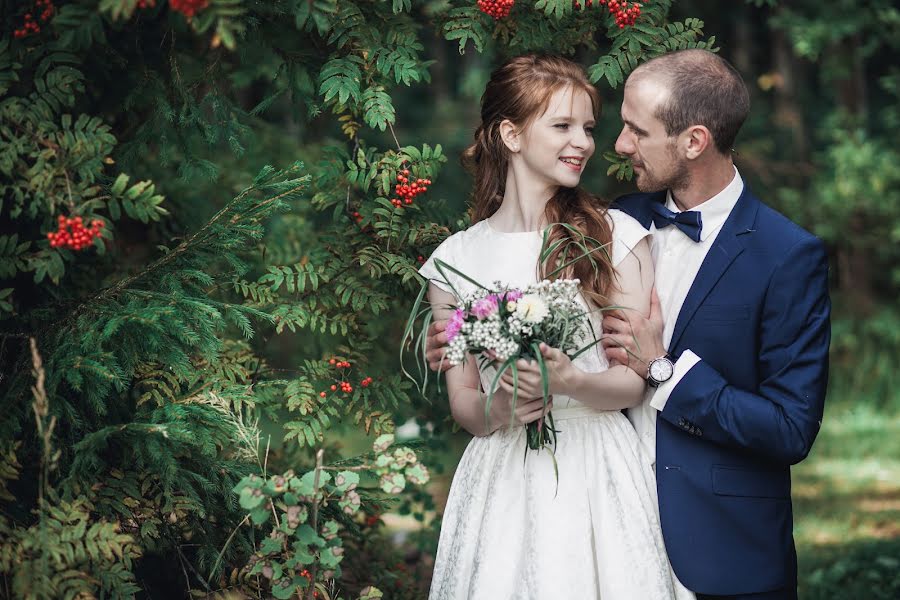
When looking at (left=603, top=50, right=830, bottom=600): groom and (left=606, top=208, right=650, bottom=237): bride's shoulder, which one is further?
(left=606, top=208, right=650, bottom=237): bride's shoulder

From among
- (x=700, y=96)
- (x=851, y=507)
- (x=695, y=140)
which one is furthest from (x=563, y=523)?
(x=851, y=507)

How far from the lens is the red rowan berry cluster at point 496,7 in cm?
313

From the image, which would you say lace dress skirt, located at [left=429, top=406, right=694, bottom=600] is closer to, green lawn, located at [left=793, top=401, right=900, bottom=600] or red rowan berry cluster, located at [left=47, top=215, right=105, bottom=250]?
red rowan berry cluster, located at [left=47, top=215, right=105, bottom=250]

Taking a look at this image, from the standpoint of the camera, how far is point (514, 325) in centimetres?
244

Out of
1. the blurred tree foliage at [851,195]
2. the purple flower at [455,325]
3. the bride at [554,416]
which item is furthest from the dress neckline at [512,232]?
the blurred tree foliage at [851,195]

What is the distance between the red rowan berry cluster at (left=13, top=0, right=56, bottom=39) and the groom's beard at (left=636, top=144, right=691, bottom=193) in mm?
1844

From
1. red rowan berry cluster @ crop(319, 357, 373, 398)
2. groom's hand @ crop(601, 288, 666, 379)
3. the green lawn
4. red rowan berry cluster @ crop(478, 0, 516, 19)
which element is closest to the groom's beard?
groom's hand @ crop(601, 288, 666, 379)

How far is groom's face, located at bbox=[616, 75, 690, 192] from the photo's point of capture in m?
2.98

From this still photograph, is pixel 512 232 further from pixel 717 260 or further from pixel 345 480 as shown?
pixel 345 480

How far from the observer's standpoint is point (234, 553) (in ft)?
10.6

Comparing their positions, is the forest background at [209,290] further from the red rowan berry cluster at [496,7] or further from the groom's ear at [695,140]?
the groom's ear at [695,140]

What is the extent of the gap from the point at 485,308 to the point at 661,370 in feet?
2.05

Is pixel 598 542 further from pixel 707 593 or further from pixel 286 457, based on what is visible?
pixel 286 457

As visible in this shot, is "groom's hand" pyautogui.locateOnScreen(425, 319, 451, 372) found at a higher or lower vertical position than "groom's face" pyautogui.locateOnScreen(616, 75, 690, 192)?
lower
